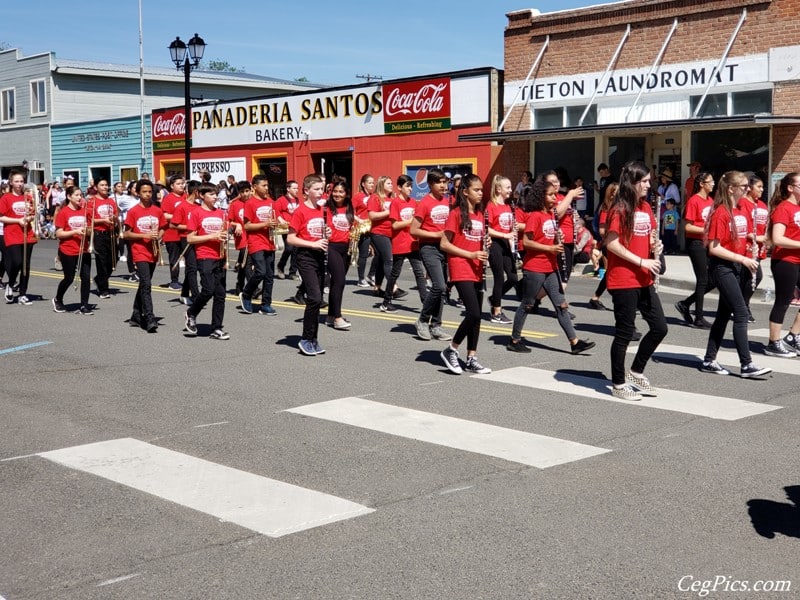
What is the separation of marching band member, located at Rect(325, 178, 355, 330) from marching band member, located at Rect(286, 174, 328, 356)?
954mm

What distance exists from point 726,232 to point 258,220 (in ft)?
22.3

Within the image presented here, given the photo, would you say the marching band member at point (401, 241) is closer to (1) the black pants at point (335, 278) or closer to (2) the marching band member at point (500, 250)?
(2) the marching band member at point (500, 250)

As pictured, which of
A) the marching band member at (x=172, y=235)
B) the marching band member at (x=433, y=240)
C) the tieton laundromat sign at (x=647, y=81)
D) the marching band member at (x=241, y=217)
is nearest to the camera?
the marching band member at (x=433, y=240)

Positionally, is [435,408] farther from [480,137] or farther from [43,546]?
[480,137]

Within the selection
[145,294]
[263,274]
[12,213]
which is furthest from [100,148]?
[145,294]

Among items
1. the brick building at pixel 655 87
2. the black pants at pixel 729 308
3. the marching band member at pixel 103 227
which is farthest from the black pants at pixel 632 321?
the brick building at pixel 655 87

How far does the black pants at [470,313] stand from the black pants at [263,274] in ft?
15.5

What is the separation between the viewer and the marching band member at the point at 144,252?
12.2m

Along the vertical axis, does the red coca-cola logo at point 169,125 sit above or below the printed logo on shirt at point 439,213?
above

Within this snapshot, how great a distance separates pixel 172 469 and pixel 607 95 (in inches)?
794

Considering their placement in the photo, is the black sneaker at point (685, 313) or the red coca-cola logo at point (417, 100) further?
the red coca-cola logo at point (417, 100)

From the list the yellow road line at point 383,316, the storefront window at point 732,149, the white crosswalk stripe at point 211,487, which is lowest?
the white crosswalk stripe at point 211,487

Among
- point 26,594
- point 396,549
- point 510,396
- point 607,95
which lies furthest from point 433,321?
point 607,95

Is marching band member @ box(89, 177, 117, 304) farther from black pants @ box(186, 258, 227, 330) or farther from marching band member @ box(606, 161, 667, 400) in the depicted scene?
marching band member @ box(606, 161, 667, 400)
